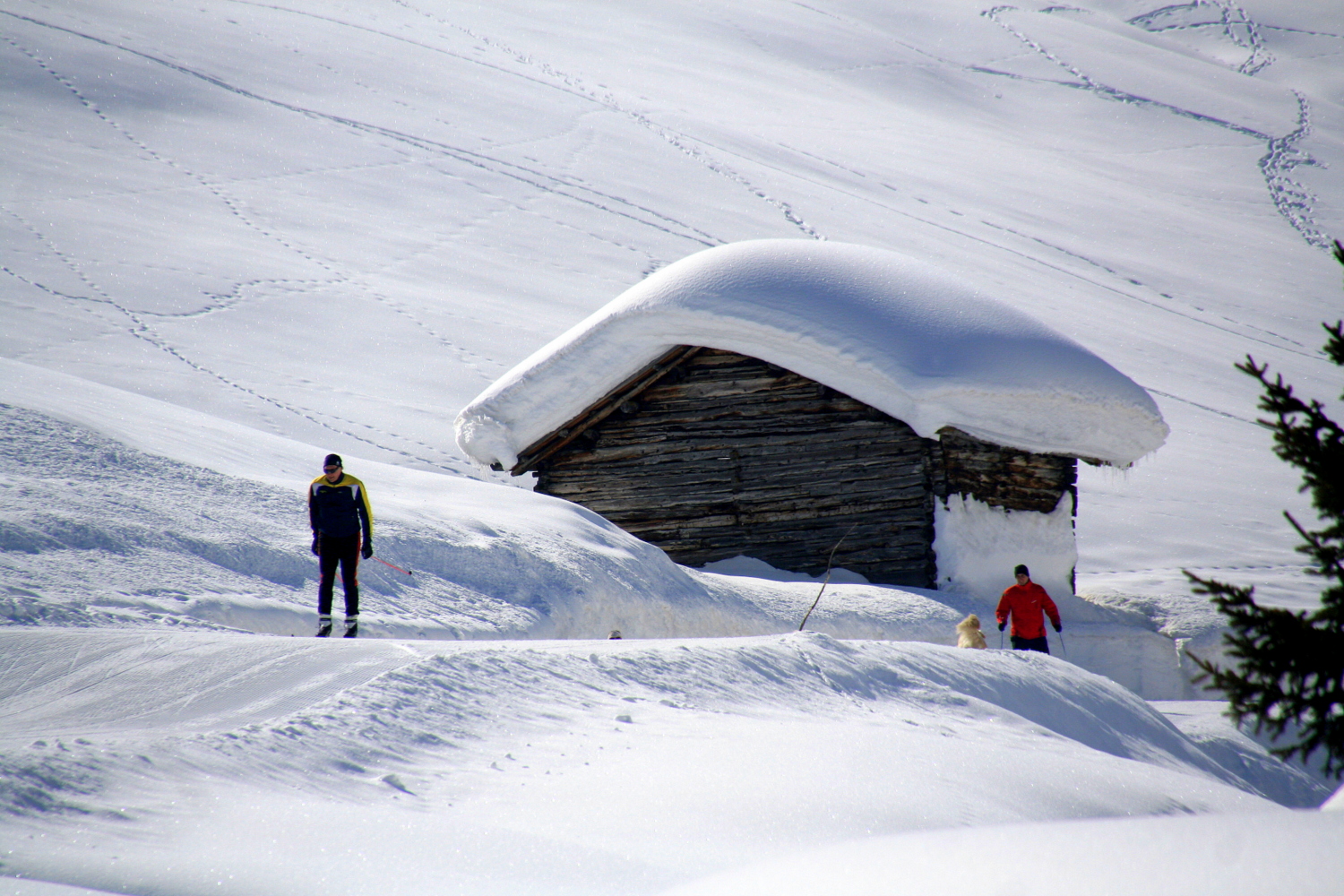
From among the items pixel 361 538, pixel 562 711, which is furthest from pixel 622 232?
pixel 562 711

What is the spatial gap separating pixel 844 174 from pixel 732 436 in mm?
23822

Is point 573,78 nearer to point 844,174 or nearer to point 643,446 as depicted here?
point 844,174

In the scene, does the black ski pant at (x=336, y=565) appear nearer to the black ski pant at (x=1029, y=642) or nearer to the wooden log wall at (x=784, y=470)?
the wooden log wall at (x=784, y=470)

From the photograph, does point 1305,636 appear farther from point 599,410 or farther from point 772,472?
point 599,410

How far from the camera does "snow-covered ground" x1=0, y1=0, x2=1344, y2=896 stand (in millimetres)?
2945

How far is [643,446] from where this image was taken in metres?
11.0

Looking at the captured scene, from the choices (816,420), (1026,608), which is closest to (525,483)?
(816,420)

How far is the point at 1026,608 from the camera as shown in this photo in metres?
8.59

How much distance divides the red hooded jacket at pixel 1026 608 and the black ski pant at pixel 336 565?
5.25m

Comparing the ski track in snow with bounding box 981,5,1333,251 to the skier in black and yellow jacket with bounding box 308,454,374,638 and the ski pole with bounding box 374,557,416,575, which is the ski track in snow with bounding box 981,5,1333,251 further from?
the skier in black and yellow jacket with bounding box 308,454,374,638

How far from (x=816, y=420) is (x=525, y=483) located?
23.6ft

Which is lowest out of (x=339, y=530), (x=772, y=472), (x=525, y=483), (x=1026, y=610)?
(x=339, y=530)

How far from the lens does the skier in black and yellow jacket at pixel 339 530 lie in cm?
622

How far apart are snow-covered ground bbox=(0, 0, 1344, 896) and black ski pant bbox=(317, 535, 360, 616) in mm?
239
